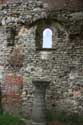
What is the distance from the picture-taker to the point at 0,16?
1083cm

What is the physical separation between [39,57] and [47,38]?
61cm

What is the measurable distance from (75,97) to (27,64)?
1.71 meters

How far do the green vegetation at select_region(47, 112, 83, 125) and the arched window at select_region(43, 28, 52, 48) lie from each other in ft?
6.53

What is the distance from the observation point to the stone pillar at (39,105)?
9.01m

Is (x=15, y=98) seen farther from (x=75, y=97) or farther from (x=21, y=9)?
(x=21, y=9)

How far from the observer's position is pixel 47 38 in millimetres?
10383

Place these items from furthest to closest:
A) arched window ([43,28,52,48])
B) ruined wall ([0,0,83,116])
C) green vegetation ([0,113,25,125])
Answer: arched window ([43,28,52,48]), ruined wall ([0,0,83,116]), green vegetation ([0,113,25,125])

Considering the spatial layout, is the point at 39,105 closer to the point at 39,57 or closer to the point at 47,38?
the point at 39,57

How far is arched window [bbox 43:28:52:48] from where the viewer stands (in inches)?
407

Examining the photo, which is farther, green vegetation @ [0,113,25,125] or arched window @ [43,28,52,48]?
arched window @ [43,28,52,48]

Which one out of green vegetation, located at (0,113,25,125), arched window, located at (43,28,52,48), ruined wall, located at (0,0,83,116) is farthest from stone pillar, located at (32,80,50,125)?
arched window, located at (43,28,52,48)

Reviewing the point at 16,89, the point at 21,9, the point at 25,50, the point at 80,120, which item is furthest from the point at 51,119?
the point at 21,9

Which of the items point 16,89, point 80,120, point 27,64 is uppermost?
point 27,64

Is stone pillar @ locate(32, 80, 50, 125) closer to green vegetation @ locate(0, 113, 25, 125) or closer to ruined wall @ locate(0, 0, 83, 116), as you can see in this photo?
green vegetation @ locate(0, 113, 25, 125)
